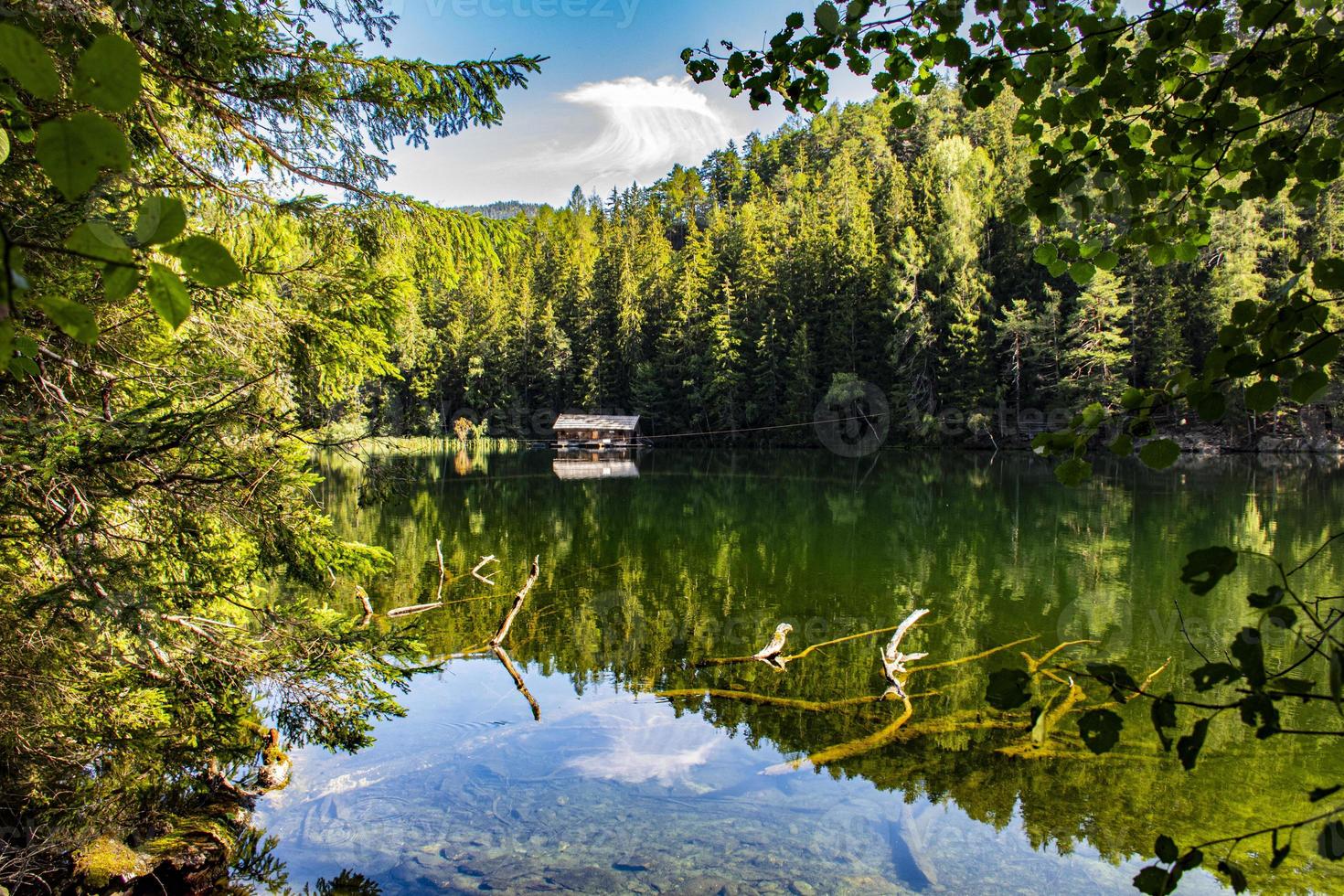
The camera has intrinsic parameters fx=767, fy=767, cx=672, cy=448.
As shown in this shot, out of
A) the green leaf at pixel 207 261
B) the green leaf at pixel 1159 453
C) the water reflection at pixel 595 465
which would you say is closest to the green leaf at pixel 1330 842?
the green leaf at pixel 1159 453

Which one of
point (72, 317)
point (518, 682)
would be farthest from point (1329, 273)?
point (518, 682)

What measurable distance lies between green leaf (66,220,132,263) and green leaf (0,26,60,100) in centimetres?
13

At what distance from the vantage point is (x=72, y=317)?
79cm

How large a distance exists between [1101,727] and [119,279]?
4.80 ft

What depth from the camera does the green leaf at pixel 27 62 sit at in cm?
75

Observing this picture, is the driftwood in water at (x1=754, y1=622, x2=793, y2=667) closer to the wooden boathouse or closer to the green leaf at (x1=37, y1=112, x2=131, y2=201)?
the green leaf at (x1=37, y1=112, x2=131, y2=201)

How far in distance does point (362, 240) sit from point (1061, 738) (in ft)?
23.3

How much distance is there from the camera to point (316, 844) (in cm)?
555

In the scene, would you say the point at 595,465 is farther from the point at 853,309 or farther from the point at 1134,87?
the point at 1134,87

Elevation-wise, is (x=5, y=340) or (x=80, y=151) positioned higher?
(x=80, y=151)

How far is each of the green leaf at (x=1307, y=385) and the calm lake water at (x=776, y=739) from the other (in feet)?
13.9

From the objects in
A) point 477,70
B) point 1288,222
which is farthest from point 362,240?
point 1288,222

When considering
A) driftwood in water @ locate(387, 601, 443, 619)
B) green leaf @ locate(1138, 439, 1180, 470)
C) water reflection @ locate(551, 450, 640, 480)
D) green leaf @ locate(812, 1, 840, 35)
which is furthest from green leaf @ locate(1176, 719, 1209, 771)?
water reflection @ locate(551, 450, 640, 480)

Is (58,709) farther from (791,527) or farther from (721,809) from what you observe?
(791,527)
